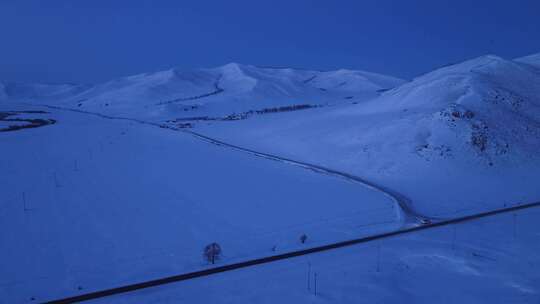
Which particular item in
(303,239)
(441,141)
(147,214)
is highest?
(441,141)

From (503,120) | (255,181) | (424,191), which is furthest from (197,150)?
(503,120)

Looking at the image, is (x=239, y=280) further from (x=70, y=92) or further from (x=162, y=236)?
(x=70, y=92)

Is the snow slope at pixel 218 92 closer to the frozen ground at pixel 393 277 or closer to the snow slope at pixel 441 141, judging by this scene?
the snow slope at pixel 441 141

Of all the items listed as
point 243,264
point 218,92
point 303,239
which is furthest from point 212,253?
point 218,92

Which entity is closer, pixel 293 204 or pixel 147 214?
pixel 147 214

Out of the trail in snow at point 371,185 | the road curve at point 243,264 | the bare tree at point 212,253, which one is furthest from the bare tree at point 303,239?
the trail in snow at point 371,185

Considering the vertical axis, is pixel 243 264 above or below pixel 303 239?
below

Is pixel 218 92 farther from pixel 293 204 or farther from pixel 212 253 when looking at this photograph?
pixel 212 253
